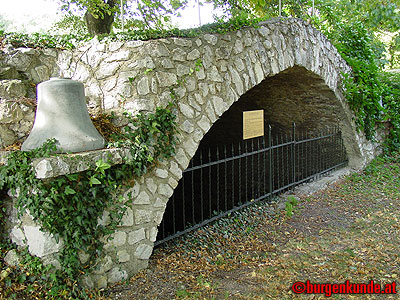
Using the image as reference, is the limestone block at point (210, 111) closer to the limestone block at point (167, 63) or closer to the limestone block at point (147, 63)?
the limestone block at point (167, 63)

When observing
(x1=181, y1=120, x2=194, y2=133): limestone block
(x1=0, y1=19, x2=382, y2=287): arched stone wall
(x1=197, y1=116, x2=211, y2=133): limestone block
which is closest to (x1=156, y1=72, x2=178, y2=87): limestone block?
(x1=0, y1=19, x2=382, y2=287): arched stone wall

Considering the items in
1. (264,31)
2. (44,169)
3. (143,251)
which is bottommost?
(143,251)

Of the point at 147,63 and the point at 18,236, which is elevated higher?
the point at 147,63

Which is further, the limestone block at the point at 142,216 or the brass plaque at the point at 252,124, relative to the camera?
the brass plaque at the point at 252,124

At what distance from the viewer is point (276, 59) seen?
4.76m

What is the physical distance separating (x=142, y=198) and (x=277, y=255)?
5.21 feet

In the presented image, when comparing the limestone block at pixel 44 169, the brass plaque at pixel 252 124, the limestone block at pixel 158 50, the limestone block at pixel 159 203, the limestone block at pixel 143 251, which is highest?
the limestone block at pixel 158 50

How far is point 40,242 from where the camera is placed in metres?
2.65

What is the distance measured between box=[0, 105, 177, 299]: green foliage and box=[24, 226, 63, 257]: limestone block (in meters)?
0.05

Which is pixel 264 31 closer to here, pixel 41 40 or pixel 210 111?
pixel 210 111

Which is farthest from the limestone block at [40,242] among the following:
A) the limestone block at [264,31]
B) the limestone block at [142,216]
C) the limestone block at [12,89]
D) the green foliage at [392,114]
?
the green foliage at [392,114]

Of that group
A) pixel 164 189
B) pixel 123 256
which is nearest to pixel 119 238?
pixel 123 256

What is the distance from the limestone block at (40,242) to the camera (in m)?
2.63

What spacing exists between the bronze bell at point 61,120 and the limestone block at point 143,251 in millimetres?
1030
